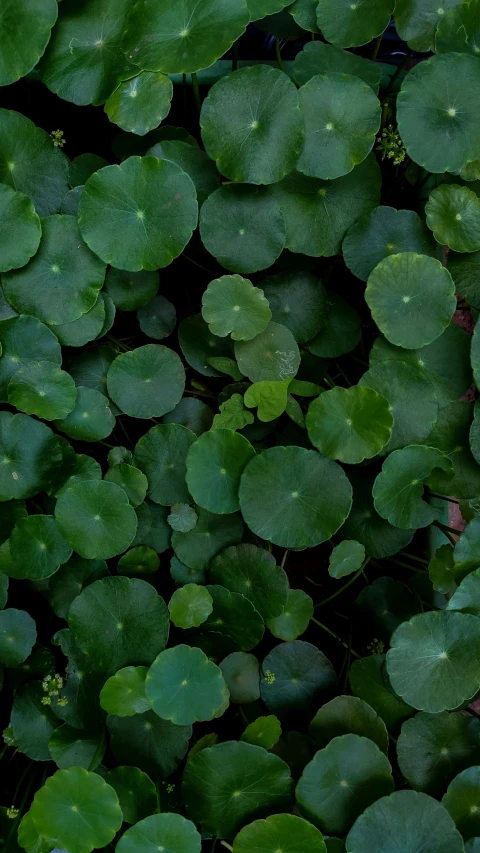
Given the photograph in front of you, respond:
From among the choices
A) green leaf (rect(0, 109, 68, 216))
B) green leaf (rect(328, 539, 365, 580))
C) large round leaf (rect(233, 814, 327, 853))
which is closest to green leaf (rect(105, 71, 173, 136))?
green leaf (rect(0, 109, 68, 216))

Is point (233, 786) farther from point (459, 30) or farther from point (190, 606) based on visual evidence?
point (459, 30)

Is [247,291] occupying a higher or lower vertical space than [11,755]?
higher

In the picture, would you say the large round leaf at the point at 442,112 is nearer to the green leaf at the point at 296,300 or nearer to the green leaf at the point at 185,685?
the green leaf at the point at 296,300

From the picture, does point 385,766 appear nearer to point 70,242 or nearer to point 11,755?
point 11,755

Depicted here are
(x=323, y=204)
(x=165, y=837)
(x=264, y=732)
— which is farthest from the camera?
(x=323, y=204)

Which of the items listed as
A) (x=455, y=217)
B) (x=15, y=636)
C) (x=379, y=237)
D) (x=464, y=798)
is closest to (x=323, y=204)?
(x=379, y=237)

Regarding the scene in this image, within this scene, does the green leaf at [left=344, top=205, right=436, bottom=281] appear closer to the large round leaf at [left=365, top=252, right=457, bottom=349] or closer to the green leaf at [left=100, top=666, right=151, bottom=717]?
the large round leaf at [left=365, top=252, right=457, bottom=349]

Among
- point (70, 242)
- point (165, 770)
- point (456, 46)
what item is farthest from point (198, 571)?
point (456, 46)
